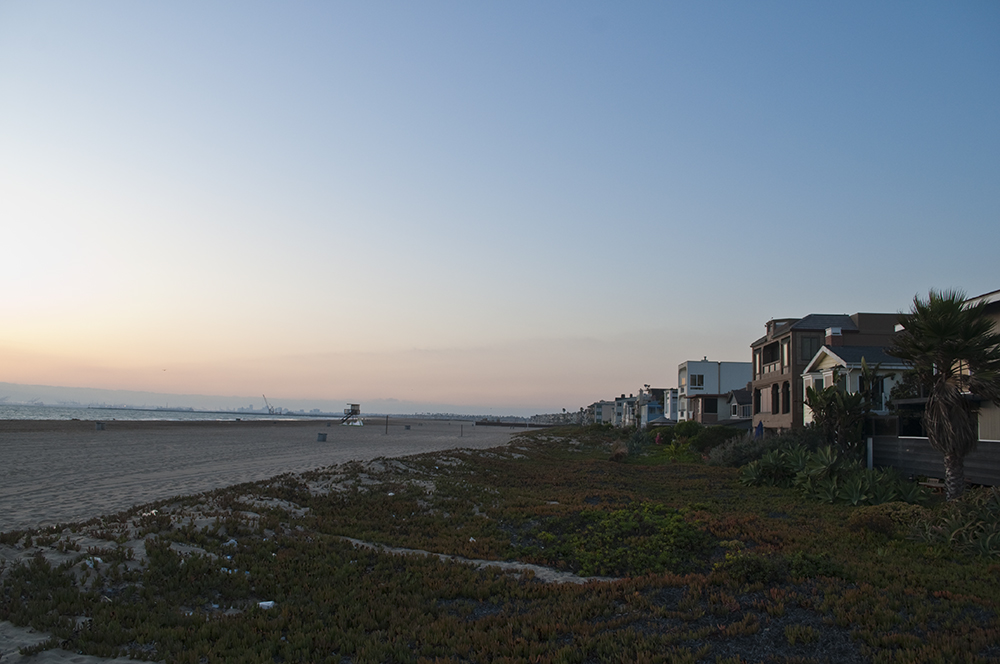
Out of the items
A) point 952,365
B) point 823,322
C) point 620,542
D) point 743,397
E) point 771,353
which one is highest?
point 823,322

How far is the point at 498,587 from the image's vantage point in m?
9.94

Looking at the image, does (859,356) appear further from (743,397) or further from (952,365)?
(743,397)

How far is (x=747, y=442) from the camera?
3084 centimetres

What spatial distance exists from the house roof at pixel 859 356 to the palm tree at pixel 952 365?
17.1 m

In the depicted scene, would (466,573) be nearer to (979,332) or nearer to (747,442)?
(979,332)

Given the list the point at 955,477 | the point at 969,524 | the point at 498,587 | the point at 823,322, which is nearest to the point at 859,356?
the point at 823,322

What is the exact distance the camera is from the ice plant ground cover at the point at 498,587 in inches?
281

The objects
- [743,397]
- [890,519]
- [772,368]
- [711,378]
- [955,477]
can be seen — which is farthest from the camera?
[711,378]

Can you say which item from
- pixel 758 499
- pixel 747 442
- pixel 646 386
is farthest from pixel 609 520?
pixel 646 386

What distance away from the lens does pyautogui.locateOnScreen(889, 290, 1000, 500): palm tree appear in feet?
51.0

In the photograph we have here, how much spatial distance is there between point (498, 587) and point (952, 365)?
1394 centimetres

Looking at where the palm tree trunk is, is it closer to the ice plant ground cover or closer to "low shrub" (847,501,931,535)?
"low shrub" (847,501,931,535)

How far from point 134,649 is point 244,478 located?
1774 cm

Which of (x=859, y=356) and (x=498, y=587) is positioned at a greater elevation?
(x=859, y=356)
